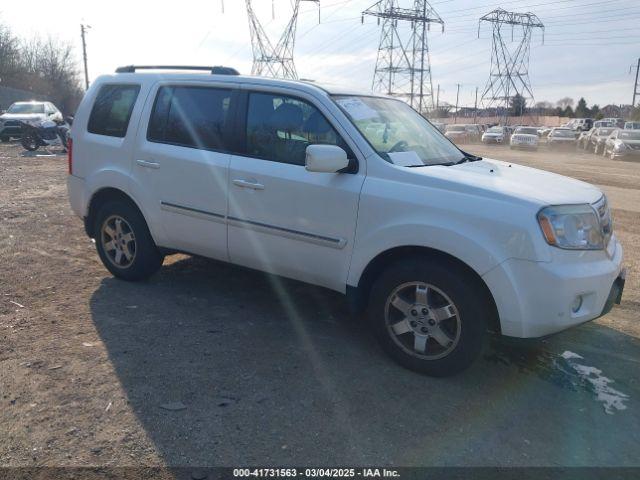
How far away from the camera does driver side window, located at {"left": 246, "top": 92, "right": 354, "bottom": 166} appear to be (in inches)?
164

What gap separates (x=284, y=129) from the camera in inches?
171

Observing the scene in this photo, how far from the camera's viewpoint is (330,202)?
3.97 metres

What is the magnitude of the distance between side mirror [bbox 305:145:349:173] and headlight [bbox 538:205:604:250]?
1.30m

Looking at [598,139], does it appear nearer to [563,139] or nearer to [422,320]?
[563,139]

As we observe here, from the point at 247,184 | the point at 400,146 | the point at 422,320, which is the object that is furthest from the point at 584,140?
the point at 422,320

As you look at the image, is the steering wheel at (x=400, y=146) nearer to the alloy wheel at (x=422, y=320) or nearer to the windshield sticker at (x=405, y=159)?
the windshield sticker at (x=405, y=159)

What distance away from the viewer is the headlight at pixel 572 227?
3.33 meters

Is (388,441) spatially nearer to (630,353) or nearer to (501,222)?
(501,222)

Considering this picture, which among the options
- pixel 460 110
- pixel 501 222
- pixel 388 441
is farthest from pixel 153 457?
pixel 460 110

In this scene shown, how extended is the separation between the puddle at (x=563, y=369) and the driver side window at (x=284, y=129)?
1.95 meters

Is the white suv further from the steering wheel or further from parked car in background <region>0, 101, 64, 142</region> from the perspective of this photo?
parked car in background <region>0, 101, 64, 142</region>

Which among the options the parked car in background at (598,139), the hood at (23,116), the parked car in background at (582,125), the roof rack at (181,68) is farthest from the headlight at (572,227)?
the parked car in background at (582,125)

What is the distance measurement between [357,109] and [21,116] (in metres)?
24.0

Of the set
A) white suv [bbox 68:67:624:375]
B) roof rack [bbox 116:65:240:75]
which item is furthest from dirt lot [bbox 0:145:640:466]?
roof rack [bbox 116:65:240:75]
